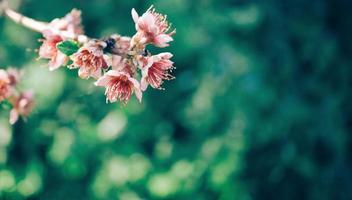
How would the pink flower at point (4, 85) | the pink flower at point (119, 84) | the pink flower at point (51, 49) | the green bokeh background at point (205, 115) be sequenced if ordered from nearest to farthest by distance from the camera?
the pink flower at point (119, 84) → the pink flower at point (51, 49) → the pink flower at point (4, 85) → the green bokeh background at point (205, 115)

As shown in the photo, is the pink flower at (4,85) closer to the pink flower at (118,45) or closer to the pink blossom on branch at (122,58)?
the pink blossom on branch at (122,58)

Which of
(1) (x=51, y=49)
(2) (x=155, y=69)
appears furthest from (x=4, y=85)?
(2) (x=155, y=69)

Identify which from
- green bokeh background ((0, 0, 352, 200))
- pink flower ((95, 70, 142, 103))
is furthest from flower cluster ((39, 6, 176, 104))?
green bokeh background ((0, 0, 352, 200))

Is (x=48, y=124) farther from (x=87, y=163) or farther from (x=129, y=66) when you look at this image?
(x=129, y=66)

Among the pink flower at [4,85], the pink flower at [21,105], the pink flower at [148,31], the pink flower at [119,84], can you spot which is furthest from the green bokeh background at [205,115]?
the pink flower at [148,31]

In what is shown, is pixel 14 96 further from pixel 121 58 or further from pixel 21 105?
pixel 121 58
